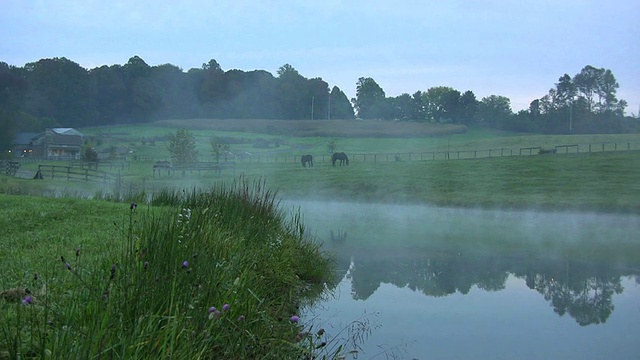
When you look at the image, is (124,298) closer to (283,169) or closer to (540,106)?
(283,169)

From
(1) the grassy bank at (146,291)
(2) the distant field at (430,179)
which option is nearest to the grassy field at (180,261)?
(1) the grassy bank at (146,291)

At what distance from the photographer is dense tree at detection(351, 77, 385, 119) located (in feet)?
314

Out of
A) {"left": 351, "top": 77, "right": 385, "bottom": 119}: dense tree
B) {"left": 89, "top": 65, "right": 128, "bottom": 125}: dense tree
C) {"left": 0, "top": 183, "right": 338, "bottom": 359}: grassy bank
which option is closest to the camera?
{"left": 0, "top": 183, "right": 338, "bottom": 359}: grassy bank

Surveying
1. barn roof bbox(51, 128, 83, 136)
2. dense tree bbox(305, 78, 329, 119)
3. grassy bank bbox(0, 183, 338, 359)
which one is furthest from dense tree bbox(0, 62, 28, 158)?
dense tree bbox(305, 78, 329, 119)

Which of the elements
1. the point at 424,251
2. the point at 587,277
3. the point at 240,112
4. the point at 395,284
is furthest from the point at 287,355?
the point at 240,112

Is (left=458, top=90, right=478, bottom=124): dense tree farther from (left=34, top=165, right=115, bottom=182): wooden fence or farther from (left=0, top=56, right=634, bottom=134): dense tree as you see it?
(left=34, top=165, right=115, bottom=182): wooden fence

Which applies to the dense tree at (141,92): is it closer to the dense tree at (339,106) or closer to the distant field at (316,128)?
the distant field at (316,128)

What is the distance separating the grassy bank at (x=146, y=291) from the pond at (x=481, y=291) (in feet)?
3.92

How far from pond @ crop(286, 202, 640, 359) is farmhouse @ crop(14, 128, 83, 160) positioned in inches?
1306

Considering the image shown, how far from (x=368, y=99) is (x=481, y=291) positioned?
92331 millimetres

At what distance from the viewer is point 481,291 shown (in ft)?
37.8

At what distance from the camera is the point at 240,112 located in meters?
77.0

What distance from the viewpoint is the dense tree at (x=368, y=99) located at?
314ft

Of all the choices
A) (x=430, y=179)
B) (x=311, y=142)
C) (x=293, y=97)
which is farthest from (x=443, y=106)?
(x=430, y=179)
